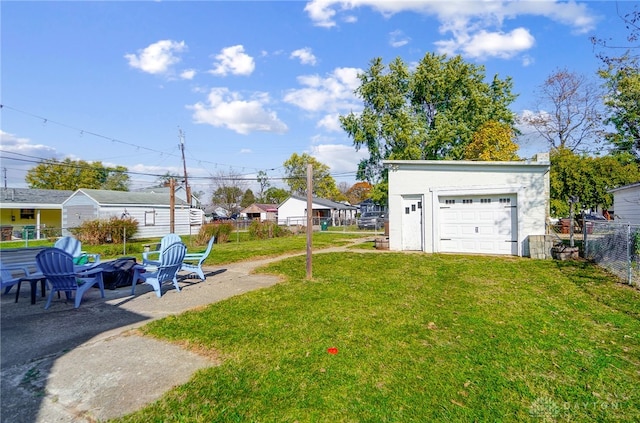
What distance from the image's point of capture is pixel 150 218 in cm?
2631

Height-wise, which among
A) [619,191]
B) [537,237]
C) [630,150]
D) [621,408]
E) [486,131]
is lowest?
[621,408]

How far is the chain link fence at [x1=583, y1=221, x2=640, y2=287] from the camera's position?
7.35 metres

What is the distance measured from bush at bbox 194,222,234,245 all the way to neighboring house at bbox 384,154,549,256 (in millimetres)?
10452

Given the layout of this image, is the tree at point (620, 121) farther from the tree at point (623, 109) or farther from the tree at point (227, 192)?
the tree at point (227, 192)

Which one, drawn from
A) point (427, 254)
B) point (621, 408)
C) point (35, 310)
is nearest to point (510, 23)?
point (427, 254)

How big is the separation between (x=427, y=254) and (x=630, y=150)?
63.7 feet

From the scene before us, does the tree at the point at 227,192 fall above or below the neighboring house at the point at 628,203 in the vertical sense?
above

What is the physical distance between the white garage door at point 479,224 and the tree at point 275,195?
181 feet

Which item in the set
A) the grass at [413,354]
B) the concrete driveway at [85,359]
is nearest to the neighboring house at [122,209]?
the concrete driveway at [85,359]

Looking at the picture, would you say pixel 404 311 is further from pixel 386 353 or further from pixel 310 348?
→ pixel 310 348

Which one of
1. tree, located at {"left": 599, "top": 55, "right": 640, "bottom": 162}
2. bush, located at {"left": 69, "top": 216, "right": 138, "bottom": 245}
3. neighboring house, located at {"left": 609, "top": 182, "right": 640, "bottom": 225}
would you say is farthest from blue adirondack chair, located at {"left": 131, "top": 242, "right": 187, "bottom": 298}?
tree, located at {"left": 599, "top": 55, "right": 640, "bottom": 162}

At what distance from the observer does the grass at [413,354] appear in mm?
2787

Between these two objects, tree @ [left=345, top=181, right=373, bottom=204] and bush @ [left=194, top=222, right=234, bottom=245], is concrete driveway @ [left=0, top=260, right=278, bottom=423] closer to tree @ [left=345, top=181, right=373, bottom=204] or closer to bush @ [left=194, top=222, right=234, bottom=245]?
bush @ [left=194, top=222, right=234, bottom=245]

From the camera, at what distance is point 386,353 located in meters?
3.85
